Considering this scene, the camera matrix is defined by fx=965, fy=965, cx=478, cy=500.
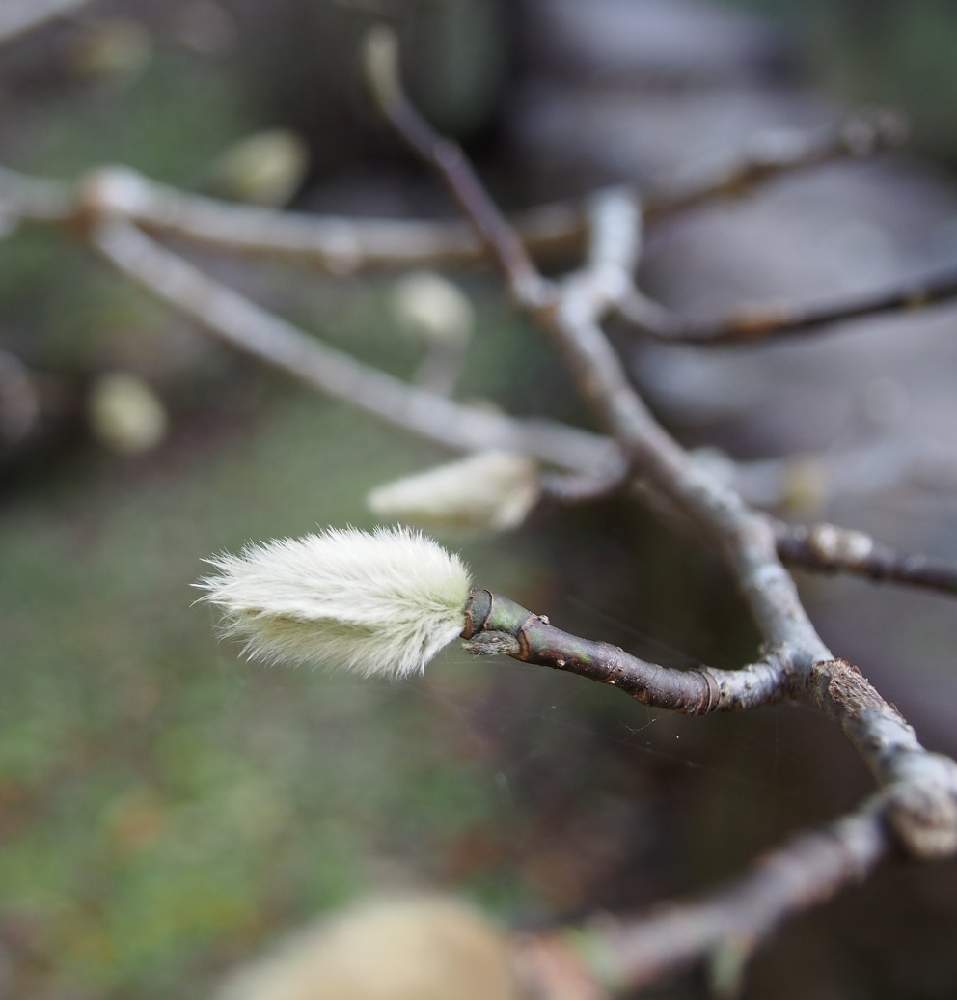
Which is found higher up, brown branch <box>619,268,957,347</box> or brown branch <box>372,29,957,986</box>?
brown branch <box>619,268,957,347</box>

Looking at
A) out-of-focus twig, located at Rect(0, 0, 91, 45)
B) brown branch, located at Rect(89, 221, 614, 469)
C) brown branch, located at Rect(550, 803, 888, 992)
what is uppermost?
out-of-focus twig, located at Rect(0, 0, 91, 45)

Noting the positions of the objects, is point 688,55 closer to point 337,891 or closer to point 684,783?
point 684,783

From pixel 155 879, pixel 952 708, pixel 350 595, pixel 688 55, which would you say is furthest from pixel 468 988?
pixel 688 55

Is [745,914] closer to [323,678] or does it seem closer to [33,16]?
[323,678]

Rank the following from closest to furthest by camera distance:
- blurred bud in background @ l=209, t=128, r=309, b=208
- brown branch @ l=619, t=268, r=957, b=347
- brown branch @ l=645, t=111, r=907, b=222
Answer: brown branch @ l=619, t=268, r=957, b=347 < brown branch @ l=645, t=111, r=907, b=222 < blurred bud in background @ l=209, t=128, r=309, b=208

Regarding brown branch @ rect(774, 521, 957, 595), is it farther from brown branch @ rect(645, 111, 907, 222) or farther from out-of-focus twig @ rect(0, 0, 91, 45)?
out-of-focus twig @ rect(0, 0, 91, 45)

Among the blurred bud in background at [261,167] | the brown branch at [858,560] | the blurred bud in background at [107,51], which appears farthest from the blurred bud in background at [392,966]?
the blurred bud in background at [107,51]

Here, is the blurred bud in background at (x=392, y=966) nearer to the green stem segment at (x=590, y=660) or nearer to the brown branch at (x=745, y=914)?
the brown branch at (x=745, y=914)

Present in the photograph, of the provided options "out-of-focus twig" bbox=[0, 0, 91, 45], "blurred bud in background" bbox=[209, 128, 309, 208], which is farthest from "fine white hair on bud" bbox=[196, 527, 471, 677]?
"out-of-focus twig" bbox=[0, 0, 91, 45]
